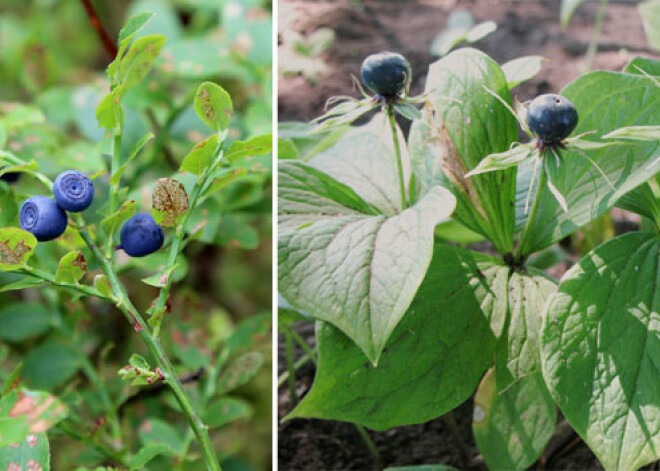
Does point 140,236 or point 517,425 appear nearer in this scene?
point 140,236

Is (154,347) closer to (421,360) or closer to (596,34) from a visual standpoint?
(421,360)

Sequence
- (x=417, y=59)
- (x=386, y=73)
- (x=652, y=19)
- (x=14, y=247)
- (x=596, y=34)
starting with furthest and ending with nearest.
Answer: (x=596, y=34) < (x=417, y=59) < (x=652, y=19) < (x=386, y=73) < (x=14, y=247)

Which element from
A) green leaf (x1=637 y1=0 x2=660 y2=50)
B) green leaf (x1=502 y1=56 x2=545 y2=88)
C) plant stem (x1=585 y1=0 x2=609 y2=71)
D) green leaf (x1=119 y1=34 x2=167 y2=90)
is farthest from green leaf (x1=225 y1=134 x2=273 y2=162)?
plant stem (x1=585 y1=0 x2=609 y2=71)

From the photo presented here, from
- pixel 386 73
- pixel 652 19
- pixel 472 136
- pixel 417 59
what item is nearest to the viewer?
pixel 386 73

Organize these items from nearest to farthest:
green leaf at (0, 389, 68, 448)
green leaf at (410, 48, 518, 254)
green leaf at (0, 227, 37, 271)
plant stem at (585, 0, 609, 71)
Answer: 1. green leaf at (0, 227, 37, 271)
2. green leaf at (0, 389, 68, 448)
3. green leaf at (410, 48, 518, 254)
4. plant stem at (585, 0, 609, 71)

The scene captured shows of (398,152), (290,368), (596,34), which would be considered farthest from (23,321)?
(596,34)

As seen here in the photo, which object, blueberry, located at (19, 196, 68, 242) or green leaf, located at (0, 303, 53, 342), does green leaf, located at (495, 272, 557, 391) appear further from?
green leaf, located at (0, 303, 53, 342)
